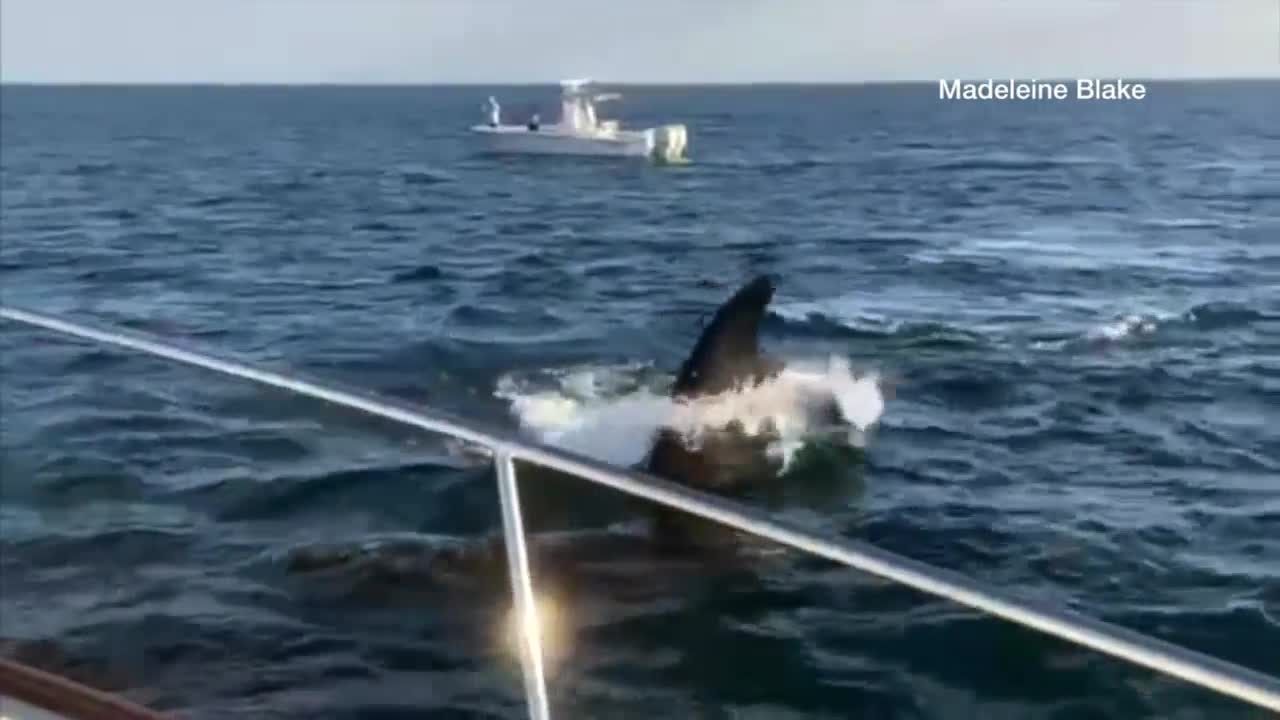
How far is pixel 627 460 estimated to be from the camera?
15.3 metres

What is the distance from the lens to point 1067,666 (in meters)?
9.79

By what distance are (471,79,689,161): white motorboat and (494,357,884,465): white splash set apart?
49.3 m

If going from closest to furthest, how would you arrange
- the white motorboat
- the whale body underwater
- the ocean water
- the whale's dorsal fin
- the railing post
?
the railing post < the ocean water < the whale body underwater < the whale's dorsal fin < the white motorboat

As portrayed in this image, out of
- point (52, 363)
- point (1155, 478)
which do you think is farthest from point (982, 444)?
point (52, 363)

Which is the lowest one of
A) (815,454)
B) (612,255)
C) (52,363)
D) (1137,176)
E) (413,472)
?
(413,472)

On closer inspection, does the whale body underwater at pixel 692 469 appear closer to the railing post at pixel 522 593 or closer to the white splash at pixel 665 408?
the white splash at pixel 665 408

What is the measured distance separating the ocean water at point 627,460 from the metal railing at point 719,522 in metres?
0.25

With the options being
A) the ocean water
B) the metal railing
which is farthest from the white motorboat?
the metal railing

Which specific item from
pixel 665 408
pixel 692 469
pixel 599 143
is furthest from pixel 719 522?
pixel 599 143

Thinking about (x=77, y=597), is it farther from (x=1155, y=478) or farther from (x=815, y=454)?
(x=1155, y=478)

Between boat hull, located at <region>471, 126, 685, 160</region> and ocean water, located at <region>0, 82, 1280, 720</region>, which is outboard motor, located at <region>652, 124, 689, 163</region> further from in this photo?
ocean water, located at <region>0, 82, 1280, 720</region>

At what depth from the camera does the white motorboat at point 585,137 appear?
7031cm

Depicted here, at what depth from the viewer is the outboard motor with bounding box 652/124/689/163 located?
70.6 meters

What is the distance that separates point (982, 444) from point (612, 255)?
74.5ft
